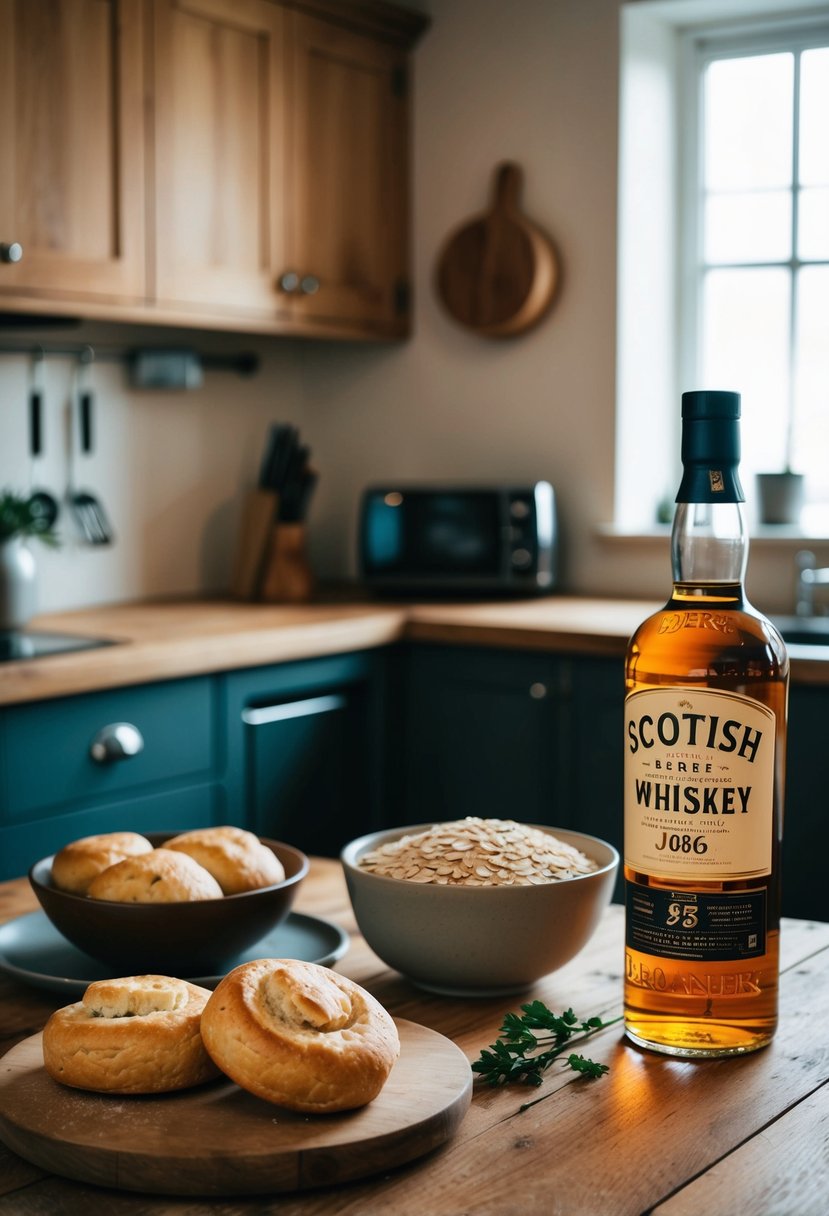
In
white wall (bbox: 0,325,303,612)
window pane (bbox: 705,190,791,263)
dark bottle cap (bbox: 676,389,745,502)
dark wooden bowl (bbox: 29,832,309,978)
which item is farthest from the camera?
window pane (bbox: 705,190,791,263)

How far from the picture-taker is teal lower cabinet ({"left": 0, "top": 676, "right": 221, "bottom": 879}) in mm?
2229

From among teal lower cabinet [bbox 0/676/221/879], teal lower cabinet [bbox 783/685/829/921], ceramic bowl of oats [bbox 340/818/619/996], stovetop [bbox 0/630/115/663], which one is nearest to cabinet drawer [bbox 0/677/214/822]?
teal lower cabinet [bbox 0/676/221/879]

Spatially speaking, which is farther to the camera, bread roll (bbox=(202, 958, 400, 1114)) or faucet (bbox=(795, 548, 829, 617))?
faucet (bbox=(795, 548, 829, 617))

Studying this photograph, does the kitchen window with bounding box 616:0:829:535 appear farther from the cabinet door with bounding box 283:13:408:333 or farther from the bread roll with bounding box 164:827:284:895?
the bread roll with bounding box 164:827:284:895

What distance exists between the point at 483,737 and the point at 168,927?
6.43 ft

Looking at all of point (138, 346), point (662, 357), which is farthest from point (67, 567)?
point (662, 357)

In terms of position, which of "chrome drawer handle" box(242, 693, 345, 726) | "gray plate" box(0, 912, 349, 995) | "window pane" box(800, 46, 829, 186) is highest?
"window pane" box(800, 46, 829, 186)

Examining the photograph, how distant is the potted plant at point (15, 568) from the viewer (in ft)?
8.60

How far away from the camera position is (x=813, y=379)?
3242 mm

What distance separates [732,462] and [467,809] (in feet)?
7.08

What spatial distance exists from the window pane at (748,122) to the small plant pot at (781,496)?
26.6 inches

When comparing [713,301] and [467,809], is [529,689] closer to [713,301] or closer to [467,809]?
[467,809]

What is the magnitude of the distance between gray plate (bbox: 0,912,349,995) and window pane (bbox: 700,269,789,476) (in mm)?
2399

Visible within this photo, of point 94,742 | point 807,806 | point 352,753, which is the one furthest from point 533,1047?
point 352,753
